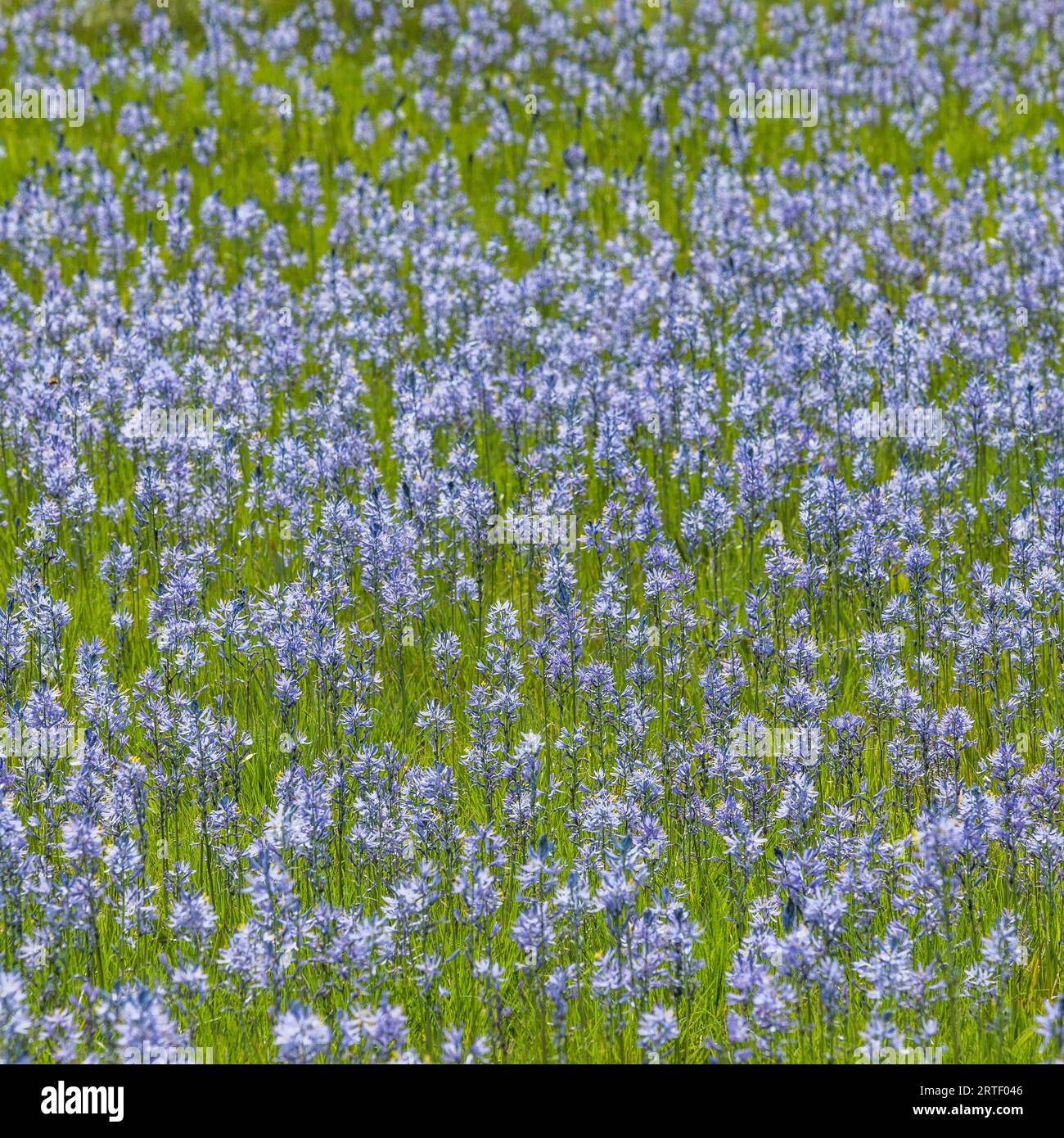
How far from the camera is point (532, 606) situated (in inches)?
252

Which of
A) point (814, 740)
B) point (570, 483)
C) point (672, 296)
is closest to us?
point (814, 740)

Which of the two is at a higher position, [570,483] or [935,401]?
[935,401]

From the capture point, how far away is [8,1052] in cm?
330

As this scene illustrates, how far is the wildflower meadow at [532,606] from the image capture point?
376cm

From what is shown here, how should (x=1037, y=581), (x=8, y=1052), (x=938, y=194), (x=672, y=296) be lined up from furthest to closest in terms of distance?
(x=938, y=194), (x=672, y=296), (x=1037, y=581), (x=8, y=1052)

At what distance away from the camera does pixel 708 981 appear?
13.5ft

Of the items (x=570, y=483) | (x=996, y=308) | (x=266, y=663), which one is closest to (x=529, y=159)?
(x=996, y=308)

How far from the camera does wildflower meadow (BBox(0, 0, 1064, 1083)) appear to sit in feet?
12.3

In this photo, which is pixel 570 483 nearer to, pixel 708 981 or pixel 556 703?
pixel 556 703

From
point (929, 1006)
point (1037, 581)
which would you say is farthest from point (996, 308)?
point (929, 1006)

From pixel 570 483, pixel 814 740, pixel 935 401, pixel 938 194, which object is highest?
pixel 938 194

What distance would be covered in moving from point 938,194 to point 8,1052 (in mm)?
10446
